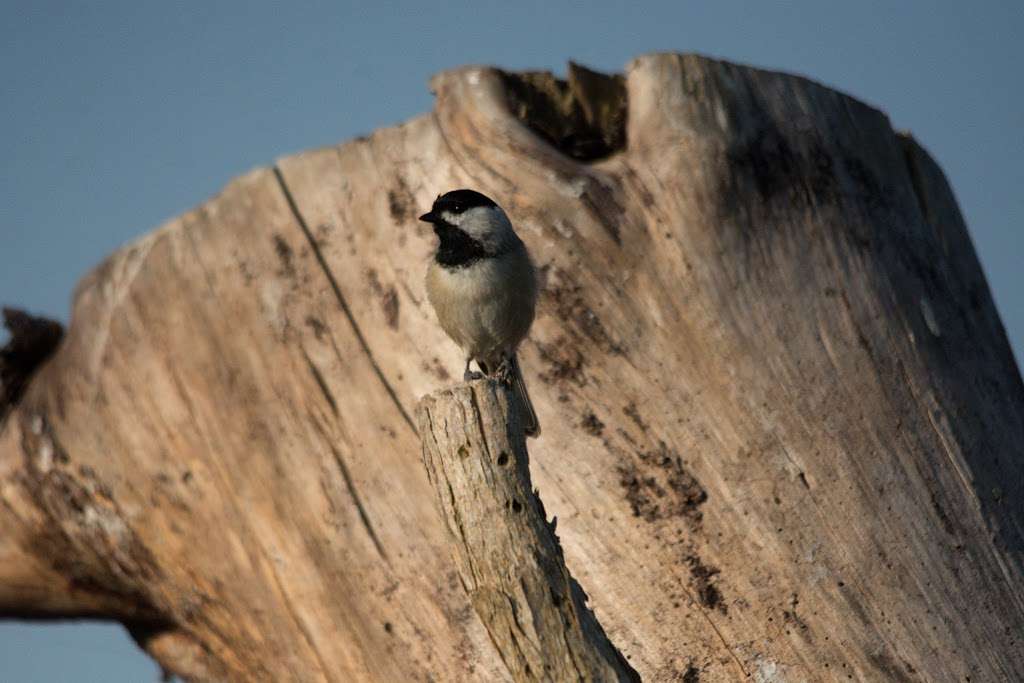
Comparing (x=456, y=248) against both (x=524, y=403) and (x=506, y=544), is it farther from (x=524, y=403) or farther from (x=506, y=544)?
(x=506, y=544)

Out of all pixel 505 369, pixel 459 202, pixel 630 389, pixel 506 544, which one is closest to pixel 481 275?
pixel 459 202

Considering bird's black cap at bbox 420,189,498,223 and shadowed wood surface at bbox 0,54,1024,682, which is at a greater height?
bird's black cap at bbox 420,189,498,223

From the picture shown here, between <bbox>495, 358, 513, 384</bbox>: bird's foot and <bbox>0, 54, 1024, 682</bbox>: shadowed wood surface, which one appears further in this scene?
<bbox>495, 358, 513, 384</bbox>: bird's foot

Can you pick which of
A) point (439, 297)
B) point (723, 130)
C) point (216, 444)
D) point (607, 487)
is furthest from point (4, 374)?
point (723, 130)

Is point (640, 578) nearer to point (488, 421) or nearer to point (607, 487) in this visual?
point (607, 487)

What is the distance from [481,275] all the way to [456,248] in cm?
16

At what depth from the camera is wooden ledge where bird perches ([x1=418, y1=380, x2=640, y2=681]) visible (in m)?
2.62

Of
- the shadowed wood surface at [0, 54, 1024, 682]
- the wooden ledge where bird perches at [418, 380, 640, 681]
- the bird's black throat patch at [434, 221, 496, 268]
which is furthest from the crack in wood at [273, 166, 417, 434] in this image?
the wooden ledge where bird perches at [418, 380, 640, 681]

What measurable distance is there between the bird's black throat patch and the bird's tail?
1.53ft

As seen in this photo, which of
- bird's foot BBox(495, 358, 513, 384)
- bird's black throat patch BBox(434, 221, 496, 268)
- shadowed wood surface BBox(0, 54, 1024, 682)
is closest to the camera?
shadowed wood surface BBox(0, 54, 1024, 682)

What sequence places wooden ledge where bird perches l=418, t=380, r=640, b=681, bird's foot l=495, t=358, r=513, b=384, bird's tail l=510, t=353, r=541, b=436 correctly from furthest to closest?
1. bird's foot l=495, t=358, r=513, b=384
2. bird's tail l=510, t=353, r=541, b=436
3. wooden ledge where bird perches l=418, t=380, r=640, b=681

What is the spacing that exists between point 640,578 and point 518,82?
2137mm

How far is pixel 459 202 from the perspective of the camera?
4.24 metres

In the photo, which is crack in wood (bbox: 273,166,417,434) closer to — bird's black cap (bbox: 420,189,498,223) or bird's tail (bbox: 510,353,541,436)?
bird's tail (bbox: 510,353,541,436)
